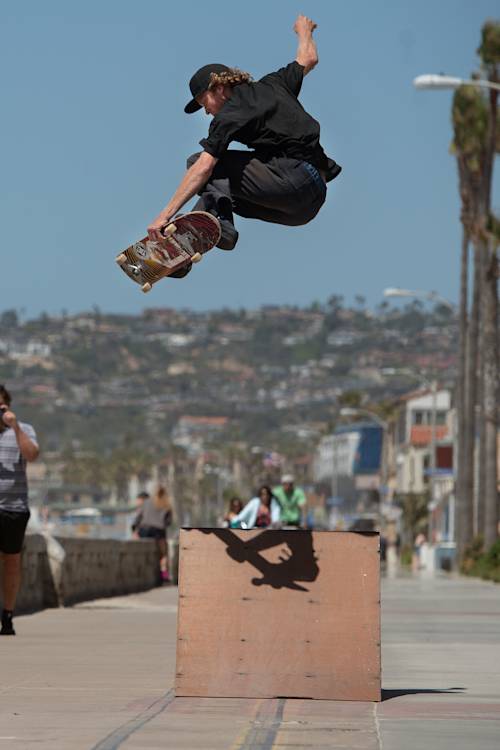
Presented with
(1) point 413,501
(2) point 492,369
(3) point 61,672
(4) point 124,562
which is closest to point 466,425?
(2) point 492,369

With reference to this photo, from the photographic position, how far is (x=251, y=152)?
8.98 meters

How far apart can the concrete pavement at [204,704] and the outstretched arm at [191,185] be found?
2.32 m

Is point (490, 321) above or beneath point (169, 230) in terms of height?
above

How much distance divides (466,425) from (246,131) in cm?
4575

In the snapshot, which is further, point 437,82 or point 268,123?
point 437,82

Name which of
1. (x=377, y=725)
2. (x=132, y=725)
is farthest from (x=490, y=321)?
(x=132, y=725)

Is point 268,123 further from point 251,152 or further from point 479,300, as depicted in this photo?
point 479,300

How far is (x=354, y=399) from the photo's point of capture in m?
152

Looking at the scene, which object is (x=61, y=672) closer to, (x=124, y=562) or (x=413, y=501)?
(x=124, y=562)

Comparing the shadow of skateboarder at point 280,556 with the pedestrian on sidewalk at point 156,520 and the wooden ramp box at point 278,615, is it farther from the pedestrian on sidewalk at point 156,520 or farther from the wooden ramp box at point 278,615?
the pedestrian on sidewalk at point 156,520

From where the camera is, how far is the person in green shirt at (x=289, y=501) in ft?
83.1

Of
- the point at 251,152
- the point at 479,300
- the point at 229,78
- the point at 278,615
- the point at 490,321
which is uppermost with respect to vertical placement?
the point at 479,300

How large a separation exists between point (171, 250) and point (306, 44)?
4.82ft

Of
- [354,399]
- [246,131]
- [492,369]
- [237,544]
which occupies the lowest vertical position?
[237,544]
